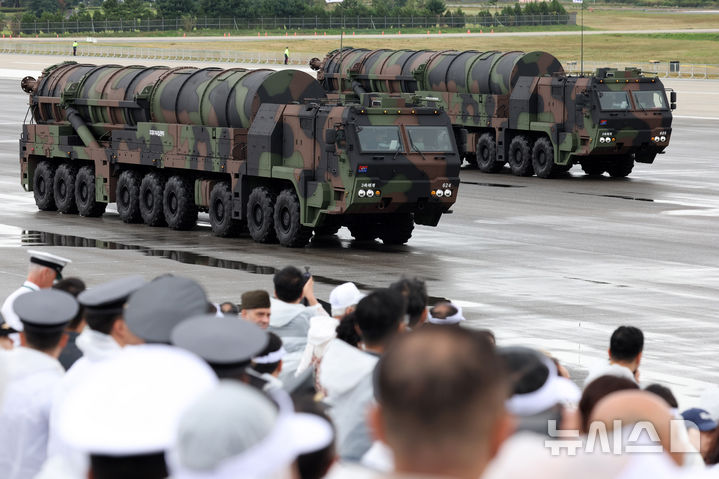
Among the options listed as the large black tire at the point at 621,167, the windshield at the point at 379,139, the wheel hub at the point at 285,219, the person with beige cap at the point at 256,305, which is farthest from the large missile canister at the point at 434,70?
the person with beige cap at the point at 256,305

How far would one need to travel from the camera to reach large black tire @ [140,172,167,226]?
24.7 meters

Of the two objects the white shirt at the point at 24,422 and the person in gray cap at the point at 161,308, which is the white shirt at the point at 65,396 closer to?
the white shirt at the point at 24,422

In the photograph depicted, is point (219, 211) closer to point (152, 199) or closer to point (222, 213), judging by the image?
point (222, 213)

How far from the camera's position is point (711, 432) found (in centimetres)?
593

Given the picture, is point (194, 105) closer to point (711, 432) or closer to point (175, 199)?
point (175, 199)

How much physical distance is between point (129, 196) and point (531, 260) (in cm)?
858

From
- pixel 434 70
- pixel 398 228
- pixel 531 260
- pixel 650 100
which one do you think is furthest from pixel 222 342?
pixel 434 70

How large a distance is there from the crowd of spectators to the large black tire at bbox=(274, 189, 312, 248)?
1492 cm

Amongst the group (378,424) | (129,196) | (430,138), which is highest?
(378,424)

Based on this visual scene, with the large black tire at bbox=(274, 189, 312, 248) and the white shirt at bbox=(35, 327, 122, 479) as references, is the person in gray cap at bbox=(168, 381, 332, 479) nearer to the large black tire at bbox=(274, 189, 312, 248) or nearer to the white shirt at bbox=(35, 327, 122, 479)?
the white shirt at bbox=(35, 327, 122, 479)

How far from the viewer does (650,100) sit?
109ft

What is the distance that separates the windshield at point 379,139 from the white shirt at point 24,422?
53.3 feet

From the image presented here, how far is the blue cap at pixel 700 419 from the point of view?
6066mm

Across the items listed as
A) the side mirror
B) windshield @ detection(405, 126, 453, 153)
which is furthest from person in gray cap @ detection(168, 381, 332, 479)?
windshield @ detection(405, 126, 453, 153)
